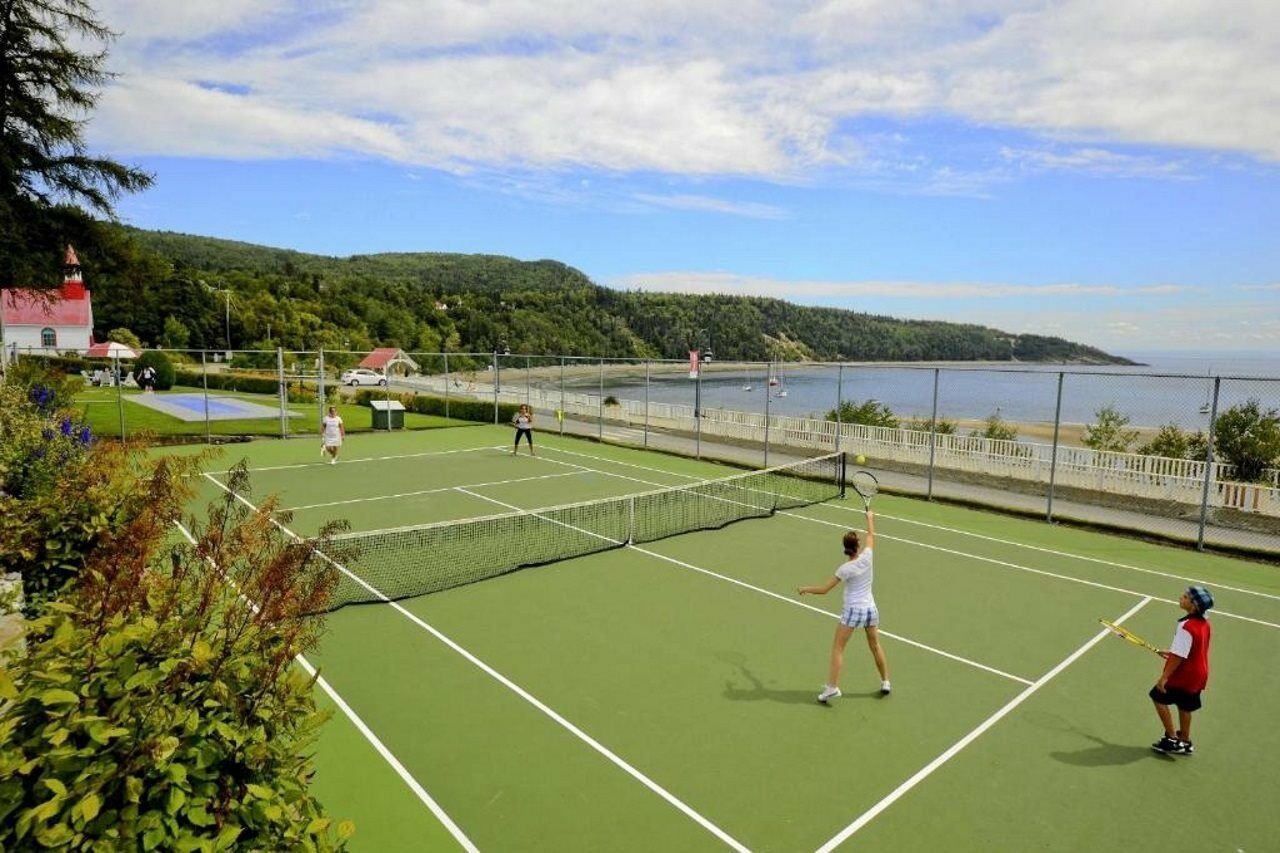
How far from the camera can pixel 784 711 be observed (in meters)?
7.42

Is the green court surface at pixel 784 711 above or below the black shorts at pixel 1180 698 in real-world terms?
below

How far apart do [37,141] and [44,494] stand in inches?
818

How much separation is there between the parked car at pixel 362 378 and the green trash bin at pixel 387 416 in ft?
70.4

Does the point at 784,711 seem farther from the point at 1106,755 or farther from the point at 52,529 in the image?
the point at 52,529

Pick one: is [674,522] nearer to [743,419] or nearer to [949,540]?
[949,540]

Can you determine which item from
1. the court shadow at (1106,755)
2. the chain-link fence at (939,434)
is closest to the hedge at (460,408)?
the chain-link fence at (939,434)

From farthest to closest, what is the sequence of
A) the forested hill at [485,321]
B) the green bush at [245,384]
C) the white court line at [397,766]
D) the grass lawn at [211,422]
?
the forested hill at [485,321] < the green bush at [245,384] < the grass lawn at [211,422] < the white court line at [397,766]

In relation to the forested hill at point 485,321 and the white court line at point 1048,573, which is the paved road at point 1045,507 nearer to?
the white court line at point 1048,573

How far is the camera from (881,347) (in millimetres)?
139250

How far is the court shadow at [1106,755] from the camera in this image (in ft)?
21.9

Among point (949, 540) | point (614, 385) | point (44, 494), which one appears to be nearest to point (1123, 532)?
point (949, 540)

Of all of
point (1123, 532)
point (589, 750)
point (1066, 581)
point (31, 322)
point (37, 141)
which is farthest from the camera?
point (31, 322)

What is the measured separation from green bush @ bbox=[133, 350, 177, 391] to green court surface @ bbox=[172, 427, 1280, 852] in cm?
4331

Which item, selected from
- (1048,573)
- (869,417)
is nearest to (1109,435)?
(869,417)
